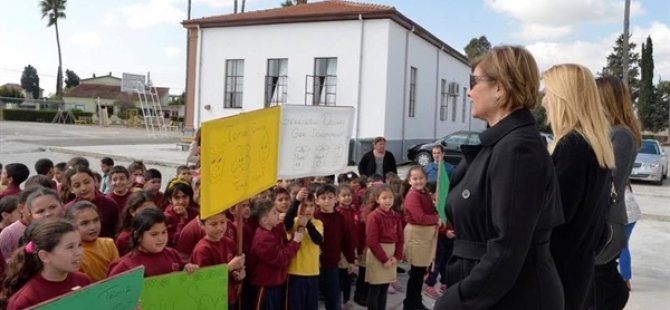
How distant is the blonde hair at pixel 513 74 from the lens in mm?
2035

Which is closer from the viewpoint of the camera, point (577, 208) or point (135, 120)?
point (577, 208)

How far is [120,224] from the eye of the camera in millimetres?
4555

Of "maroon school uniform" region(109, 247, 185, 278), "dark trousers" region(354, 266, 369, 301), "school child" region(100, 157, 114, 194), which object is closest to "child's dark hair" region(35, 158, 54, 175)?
"school child" region(100, 157, 114, 194)

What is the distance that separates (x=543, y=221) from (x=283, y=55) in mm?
20519

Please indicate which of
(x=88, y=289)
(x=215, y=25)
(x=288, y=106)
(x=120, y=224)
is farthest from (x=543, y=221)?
(x=215, y=25)

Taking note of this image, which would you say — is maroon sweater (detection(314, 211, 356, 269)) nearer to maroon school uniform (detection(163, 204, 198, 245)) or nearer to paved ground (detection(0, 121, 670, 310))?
paved ground (detection(0, 121, 670, 310))

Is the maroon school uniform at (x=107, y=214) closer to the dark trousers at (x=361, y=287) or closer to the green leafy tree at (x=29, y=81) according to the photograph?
the dark trousers at (x=361, y=287)

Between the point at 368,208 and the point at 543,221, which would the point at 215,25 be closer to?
the point at 368,208

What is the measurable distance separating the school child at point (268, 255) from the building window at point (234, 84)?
62.6 feet

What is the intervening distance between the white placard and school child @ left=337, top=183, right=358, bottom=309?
1.14ft

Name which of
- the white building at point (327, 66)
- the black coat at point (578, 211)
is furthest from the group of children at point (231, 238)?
the white building at point (327, 66)

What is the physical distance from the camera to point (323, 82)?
69.8 feet

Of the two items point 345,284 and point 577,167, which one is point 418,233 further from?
point 577,167

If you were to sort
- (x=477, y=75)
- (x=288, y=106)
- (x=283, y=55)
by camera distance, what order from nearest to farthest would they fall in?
(x=477, y=75) < (x=288, y=106) < (x=283, y=55)
